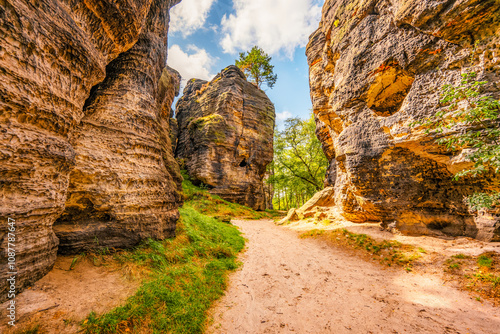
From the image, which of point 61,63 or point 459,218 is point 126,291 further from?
point 459,218

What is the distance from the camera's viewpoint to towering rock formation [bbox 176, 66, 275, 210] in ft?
65.6

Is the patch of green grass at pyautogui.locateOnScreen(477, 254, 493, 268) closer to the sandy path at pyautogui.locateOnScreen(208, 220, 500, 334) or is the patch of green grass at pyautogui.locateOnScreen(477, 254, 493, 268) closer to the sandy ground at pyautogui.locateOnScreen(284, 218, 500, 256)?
the sandy ground at pyautogui.locateOnScreen(284, 218, 500, 256)

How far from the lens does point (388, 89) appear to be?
7.57 meters

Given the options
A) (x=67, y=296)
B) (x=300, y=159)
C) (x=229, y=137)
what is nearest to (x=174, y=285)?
(x=67, y=296)

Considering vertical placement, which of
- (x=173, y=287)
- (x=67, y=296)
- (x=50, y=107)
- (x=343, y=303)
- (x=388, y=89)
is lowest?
(x=343, y=303)

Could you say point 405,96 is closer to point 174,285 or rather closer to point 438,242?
point 438,242

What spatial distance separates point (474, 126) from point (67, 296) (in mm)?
9833

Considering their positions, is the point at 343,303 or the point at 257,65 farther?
the point at 257,65

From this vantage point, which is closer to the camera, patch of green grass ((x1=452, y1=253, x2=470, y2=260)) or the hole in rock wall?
patch of green grass ((x1=452, y1=253, x2=470, y2=260))

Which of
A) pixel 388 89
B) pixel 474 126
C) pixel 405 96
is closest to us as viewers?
pixel 474 126

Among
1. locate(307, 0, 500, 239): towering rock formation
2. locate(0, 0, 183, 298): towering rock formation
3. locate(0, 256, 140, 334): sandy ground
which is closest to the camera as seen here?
locate(0, 256, 140, 334): sandy ground

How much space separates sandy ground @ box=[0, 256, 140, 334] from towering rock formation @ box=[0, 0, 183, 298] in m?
0.27

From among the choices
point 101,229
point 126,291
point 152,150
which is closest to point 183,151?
point 152,150

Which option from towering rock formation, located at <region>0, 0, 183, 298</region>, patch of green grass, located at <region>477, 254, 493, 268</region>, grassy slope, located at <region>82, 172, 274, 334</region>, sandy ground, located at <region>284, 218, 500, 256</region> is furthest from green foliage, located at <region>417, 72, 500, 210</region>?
towering rock formation, located at <region>0, 0, 183, 298</region>
